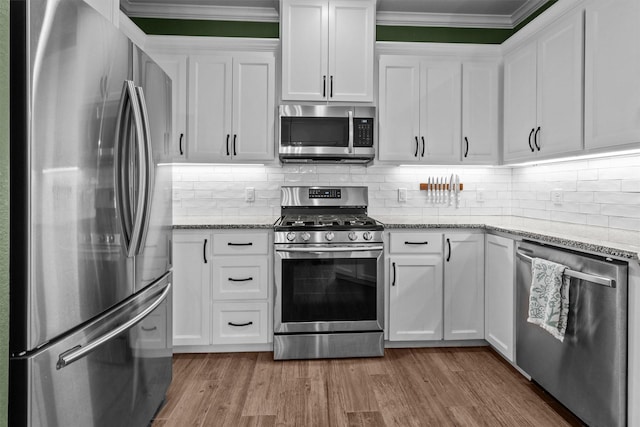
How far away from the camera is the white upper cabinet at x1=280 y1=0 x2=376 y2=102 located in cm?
→ 305

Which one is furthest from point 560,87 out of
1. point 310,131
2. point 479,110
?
point 310,131

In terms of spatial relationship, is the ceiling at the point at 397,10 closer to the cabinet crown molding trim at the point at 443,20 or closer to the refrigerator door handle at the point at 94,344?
the cabinet crown molding trim at the point at 443,20

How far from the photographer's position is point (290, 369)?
106 inches

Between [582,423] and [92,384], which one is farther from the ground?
[92,384]

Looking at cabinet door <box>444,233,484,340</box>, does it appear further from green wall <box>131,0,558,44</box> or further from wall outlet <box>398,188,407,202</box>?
green wall <box>131,0,558,44</box>

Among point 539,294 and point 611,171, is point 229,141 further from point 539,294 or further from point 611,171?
point 611,171

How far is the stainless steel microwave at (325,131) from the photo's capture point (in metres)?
3.09

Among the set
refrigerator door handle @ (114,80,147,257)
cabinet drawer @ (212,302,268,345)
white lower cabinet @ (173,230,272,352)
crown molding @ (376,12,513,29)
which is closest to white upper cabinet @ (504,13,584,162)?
crown molding @ (376,12,513,29)

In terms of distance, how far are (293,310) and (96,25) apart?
2090 mm

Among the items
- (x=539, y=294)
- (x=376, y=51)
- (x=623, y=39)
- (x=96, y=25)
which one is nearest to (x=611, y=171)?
(x=623, y=39)

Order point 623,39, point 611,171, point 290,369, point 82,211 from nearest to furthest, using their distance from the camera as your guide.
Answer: point 82,211, point 623,39, point 611,171, point 290,369

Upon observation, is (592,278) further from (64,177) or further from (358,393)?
(64,177)

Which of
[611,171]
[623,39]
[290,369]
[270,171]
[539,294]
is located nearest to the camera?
[623,39]

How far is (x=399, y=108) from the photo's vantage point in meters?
3.19
